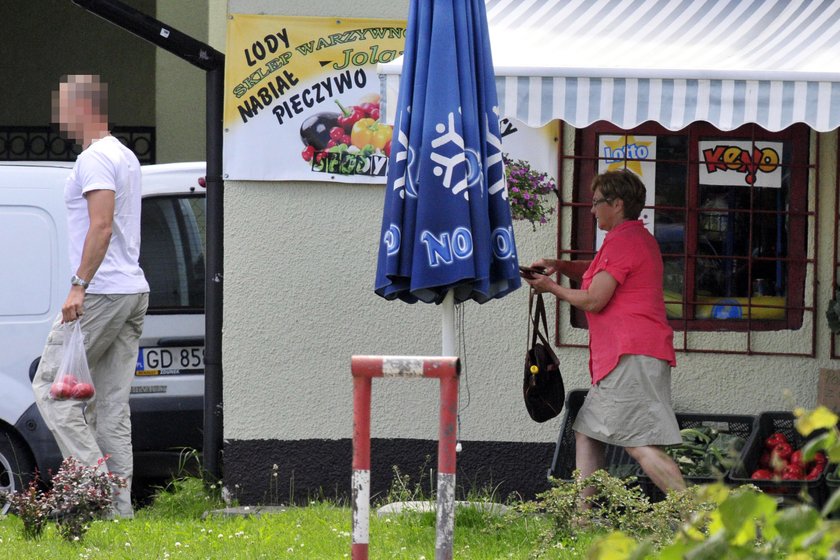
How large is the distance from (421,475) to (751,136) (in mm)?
2469

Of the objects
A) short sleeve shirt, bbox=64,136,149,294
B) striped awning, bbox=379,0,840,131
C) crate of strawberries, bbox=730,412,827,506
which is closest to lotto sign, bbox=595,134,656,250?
striped awning, bbox=379,0,840,131

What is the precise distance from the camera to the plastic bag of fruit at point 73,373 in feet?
18.9

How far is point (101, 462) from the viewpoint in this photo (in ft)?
18.1

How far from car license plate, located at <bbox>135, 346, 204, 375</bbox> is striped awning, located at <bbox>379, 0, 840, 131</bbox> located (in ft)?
7.35

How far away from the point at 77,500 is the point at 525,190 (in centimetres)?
251

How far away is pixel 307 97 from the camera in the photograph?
6613 mm

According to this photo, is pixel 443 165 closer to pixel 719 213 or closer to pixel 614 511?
pixel 614 511

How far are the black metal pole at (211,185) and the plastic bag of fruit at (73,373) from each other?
0.95m

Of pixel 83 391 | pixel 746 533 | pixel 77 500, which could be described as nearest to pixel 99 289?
pixel 83 391

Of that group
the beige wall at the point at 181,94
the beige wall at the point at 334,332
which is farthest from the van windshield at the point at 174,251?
the beige wall at the point at 181,94

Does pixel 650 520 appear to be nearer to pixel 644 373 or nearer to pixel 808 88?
pixel 644 373

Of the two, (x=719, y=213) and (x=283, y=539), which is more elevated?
(x=719, y=213)

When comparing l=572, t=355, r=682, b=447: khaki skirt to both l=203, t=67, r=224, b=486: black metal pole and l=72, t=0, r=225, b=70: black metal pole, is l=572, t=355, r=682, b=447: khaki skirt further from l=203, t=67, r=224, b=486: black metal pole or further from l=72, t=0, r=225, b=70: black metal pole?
l=72, t=0, r=225, b=70: black metal pole

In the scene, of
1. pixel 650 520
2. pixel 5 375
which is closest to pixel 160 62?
pixel 5 375
